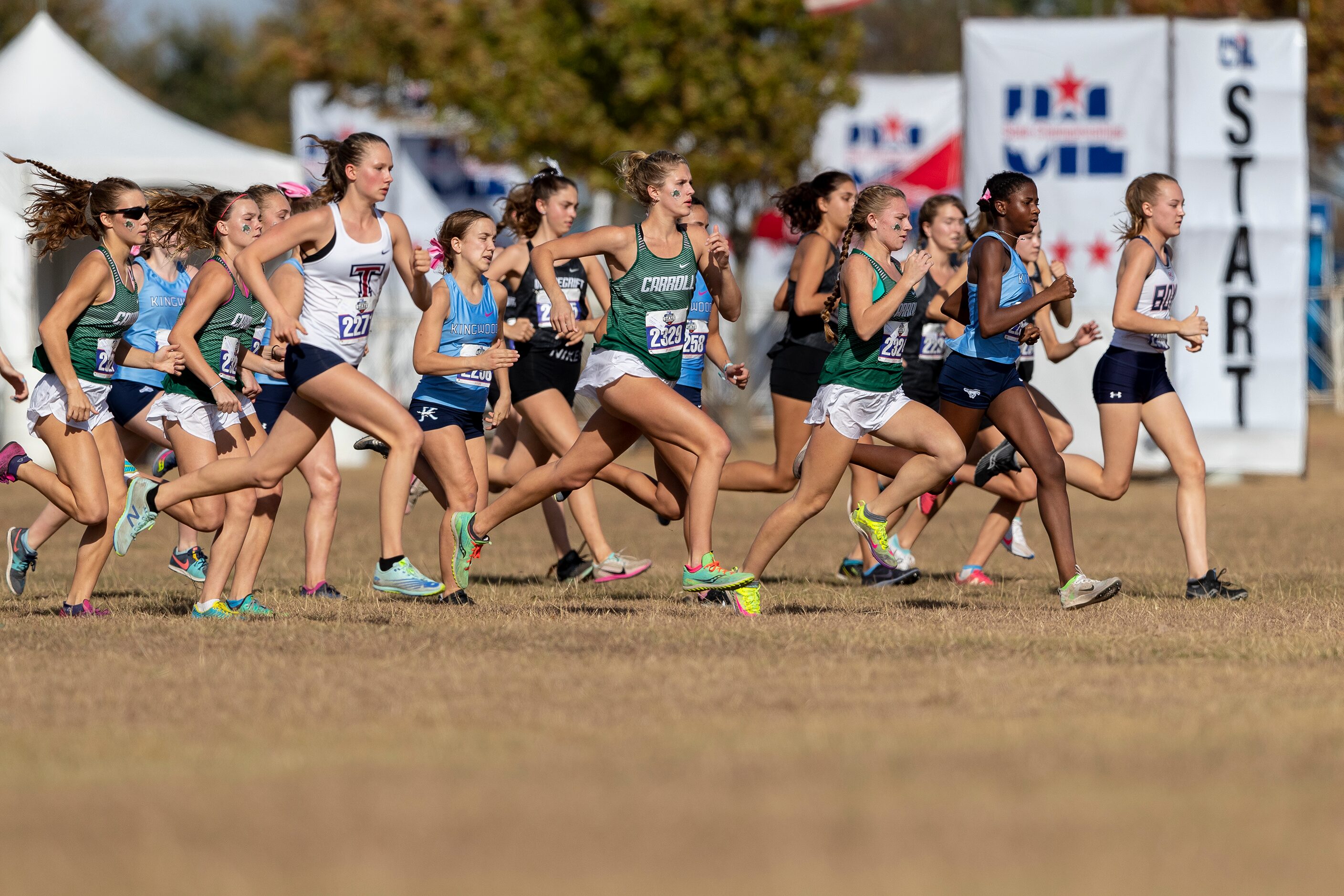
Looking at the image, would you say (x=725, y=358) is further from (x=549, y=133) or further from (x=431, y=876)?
(x=549, y=133)

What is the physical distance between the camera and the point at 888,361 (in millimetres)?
8586

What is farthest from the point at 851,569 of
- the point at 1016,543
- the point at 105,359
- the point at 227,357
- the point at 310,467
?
the point at 105,359

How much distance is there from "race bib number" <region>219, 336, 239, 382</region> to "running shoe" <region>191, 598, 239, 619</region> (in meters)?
1.09

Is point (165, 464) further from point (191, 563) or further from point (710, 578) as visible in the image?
point (710, 578)

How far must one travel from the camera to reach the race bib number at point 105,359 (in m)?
8.45

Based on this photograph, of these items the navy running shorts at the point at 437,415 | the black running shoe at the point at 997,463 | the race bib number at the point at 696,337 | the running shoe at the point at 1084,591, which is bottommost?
the running shoe at the point at 1084,591

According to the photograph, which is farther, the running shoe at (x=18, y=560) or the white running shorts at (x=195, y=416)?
the running shoe at (x=18, y=560)

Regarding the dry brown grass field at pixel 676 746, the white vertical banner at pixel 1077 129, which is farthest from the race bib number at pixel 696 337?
the white vertical banner at pixel 1077 129

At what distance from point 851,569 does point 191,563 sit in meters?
3.61

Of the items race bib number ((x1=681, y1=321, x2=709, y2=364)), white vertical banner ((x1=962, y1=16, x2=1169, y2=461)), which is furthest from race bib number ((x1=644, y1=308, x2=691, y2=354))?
white vertical banner ((x1=962, y1=16, x2=1169, y2=461))

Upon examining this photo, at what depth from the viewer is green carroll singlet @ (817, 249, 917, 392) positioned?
853 cm

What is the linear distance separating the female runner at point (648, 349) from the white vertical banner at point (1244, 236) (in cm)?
1084

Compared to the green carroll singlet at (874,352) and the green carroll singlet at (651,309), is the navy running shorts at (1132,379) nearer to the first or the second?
the green carroll singlet at (874,352)

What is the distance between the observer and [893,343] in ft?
28.3
